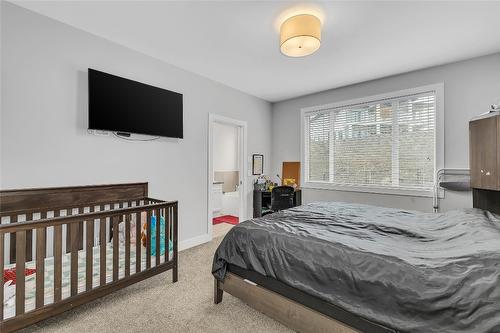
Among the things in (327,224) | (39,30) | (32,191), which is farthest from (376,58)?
(32,191)

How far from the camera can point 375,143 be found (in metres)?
3.79

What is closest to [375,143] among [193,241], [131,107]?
[193,241]

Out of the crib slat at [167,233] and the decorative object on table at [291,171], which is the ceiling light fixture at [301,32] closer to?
the crib slat at [167,233]

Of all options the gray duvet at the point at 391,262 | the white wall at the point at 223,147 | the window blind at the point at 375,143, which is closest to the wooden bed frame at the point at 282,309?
the gray duvet at the point at 391,262

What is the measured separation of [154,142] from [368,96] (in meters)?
3.36

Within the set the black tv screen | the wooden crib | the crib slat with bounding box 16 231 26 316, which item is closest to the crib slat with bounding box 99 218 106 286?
the wooden crib

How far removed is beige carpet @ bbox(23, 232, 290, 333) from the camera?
1.76 meters

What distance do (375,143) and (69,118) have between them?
163 inches

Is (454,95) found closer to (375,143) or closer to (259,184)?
(375,143)

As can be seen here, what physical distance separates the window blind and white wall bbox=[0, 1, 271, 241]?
7.82ft

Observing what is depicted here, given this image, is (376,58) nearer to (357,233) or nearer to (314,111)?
(314,111)

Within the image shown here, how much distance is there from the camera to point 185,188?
11.3 ft

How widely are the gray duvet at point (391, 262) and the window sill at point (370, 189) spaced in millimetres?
1270

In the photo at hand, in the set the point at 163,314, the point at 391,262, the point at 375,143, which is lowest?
the point at 163,314
